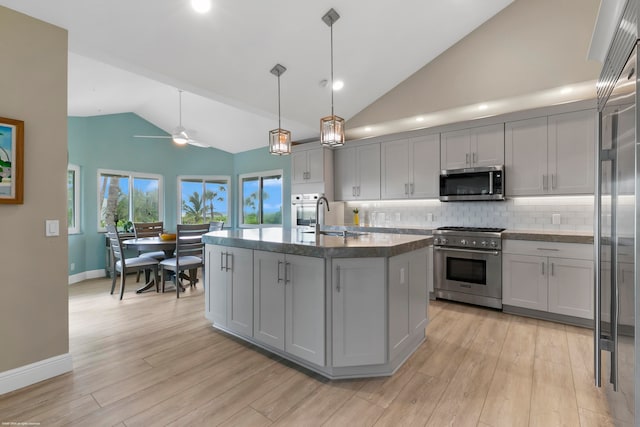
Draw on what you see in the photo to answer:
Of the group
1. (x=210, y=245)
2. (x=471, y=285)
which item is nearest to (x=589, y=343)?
(x=471, y=285)

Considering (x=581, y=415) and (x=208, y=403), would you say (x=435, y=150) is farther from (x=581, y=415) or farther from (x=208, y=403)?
(x=208, y=403)

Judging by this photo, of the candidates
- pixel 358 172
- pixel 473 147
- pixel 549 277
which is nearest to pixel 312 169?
pixel 358 172

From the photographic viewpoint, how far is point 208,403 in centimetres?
196

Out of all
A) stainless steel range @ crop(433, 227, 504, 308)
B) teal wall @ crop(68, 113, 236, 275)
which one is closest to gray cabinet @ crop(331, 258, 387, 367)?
stainless steel range @ crop(433, 227, 504, 308)

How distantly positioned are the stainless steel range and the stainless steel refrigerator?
1768 millimetres

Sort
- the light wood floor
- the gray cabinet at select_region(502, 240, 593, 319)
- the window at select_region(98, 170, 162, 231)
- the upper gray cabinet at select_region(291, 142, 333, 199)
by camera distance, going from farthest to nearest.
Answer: the window at select_region(98, 170, 162, 231), the upper gray cabinet at select_region(291, 142, 333, 199), the gray cabinet at select_region(502, 240, 593, 319), the light wood floor

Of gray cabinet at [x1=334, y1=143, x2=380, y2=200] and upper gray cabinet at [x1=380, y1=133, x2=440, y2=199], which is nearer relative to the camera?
upper gray cabinet at [x1=380, y1=133, x2=440, y2=199]

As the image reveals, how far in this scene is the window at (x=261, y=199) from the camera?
22.7 feet

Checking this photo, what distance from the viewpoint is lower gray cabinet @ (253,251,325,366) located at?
2221mm

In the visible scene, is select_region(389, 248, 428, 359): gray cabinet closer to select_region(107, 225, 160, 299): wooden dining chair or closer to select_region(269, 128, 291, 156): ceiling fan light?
select_region(269, 128, 291, 156): ceiling fan light

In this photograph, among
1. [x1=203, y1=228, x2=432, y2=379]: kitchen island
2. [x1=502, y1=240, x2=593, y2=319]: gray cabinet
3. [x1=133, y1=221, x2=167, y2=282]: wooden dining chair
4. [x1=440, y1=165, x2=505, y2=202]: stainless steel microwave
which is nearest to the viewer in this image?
[x1=203, y1=228, x2=432, y2=379]: kitchen island

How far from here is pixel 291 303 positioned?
2.39 m

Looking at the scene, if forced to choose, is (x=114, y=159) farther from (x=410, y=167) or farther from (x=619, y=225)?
(x=619, y=225)

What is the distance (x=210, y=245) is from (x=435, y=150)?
3.41 meters
